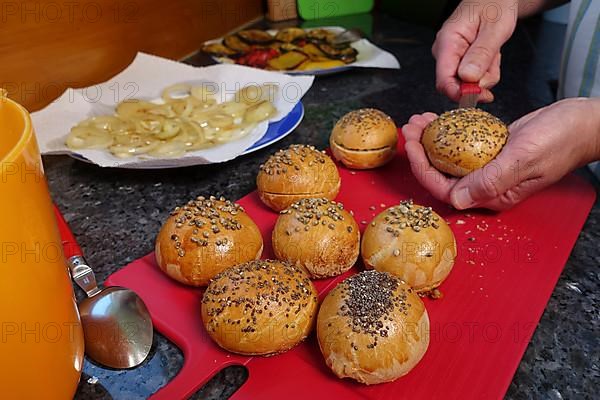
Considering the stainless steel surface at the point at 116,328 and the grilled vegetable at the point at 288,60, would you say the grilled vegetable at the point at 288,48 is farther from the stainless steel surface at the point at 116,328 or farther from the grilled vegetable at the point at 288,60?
the stainless steel surface at the point at 116,328

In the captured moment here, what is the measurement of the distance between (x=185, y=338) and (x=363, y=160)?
62cm

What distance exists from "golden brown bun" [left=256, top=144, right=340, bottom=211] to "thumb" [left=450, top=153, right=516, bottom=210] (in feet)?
0.89

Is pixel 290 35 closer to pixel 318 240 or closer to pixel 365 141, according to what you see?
pixel 365 141

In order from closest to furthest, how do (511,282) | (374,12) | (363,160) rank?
(511,282)
(363,160)
(374,12)

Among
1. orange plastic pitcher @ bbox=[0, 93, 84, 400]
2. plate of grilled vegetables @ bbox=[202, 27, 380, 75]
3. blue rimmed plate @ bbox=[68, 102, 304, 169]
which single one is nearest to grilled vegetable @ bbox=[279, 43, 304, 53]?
plate of grilled vegetables @ bbox=[202, 27, 380, 75]

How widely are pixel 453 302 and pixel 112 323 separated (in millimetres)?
585

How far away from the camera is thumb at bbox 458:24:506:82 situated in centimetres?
137

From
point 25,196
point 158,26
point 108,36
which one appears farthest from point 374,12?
point 25,196

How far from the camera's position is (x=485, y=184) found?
42.7 inches

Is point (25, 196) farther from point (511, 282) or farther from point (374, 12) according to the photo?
point (374, 12)

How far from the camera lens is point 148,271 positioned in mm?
1046

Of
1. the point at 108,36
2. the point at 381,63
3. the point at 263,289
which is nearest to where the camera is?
the point at 263,289

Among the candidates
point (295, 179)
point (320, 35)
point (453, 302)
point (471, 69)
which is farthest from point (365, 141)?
point (320, 35)

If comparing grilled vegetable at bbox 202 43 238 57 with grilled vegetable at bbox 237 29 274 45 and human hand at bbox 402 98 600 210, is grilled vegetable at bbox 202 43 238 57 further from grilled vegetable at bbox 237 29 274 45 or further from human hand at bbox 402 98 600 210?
human hand at bbox 402 98 600 210
